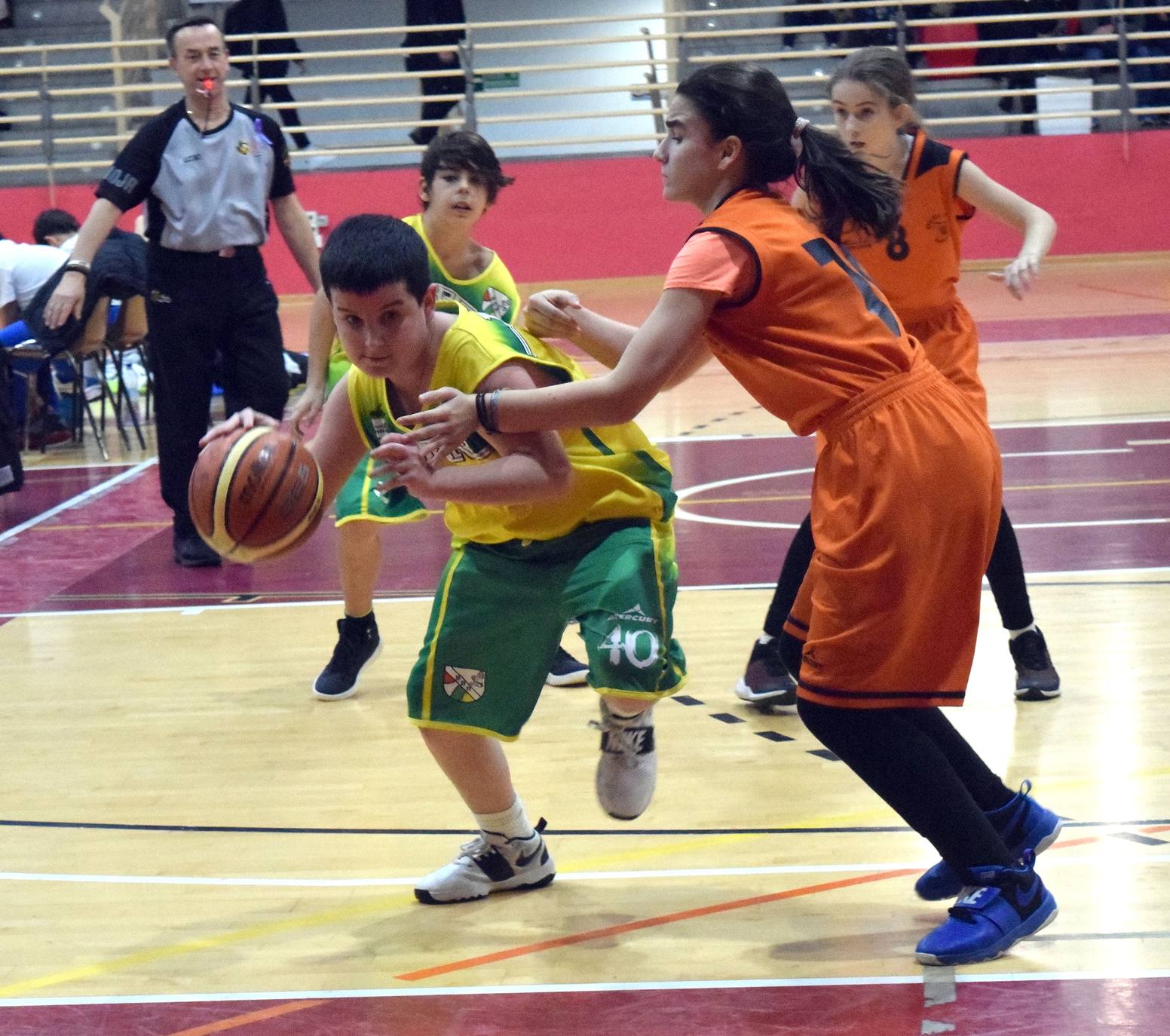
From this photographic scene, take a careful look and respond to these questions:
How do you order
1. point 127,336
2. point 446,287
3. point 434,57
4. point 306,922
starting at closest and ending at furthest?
point 306,922 → point 446,287 → point 127,336 → point 434,57

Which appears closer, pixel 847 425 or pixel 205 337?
pixel 847 425

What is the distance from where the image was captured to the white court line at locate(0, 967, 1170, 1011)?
8.81 ft

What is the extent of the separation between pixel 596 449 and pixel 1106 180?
46.9ft

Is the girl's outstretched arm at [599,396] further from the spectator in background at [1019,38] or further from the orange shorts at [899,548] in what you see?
the spectator in background at [1019,38]

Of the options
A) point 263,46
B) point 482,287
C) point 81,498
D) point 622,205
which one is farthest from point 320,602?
point 263,46

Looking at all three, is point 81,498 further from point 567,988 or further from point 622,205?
point 622,205

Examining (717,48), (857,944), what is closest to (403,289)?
(857,944)

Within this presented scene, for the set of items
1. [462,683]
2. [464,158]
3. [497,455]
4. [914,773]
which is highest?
[464,158]

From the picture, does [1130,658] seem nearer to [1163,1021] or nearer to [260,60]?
[1163,1021]

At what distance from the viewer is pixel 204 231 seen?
614 centimetres

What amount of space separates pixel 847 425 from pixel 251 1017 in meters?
1.43

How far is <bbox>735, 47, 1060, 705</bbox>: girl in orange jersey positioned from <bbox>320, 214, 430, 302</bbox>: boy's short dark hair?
1.62 m

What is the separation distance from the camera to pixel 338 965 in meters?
2.88

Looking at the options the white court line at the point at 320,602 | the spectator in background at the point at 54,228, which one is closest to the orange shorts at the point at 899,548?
the white court line at the point at 320,602
